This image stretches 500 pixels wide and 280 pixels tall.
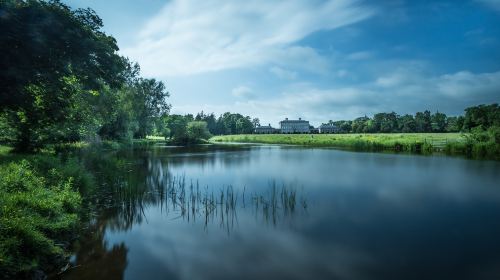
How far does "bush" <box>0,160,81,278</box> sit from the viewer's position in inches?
259

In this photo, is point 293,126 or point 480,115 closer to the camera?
point 480,115

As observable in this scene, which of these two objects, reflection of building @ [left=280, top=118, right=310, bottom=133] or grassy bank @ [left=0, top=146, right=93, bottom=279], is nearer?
grassy bank @ [left=0, top=146, right=93, bottom=279]

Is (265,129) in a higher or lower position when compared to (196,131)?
higher

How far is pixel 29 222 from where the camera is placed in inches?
300

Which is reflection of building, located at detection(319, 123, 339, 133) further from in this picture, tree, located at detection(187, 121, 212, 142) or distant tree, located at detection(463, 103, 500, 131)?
tree, located at detection(187, 121, 212, 142)

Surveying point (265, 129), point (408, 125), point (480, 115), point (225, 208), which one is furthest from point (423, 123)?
point (225, 208)

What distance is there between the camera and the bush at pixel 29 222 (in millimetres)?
6582

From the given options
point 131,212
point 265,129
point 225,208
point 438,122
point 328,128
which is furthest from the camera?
point 265,129

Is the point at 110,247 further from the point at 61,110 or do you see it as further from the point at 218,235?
the point at 61,110

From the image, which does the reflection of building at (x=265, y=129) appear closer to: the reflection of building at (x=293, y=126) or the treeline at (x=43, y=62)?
the reflection of building at (x=293, y=126)

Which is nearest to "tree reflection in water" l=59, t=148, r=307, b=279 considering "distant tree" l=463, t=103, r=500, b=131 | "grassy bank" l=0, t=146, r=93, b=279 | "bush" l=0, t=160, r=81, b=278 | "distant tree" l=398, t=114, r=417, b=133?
"grassy bank" l=0, t=146, r=93, b=279

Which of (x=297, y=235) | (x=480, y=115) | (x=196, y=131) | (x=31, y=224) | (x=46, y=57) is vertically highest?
(x=46, y=57)

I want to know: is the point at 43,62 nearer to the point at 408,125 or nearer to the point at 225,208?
the point at 225,208

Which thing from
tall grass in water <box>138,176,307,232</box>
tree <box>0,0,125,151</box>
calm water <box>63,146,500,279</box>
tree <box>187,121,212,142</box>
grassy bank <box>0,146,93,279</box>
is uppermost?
tree <box>0,0,125,151</box>
